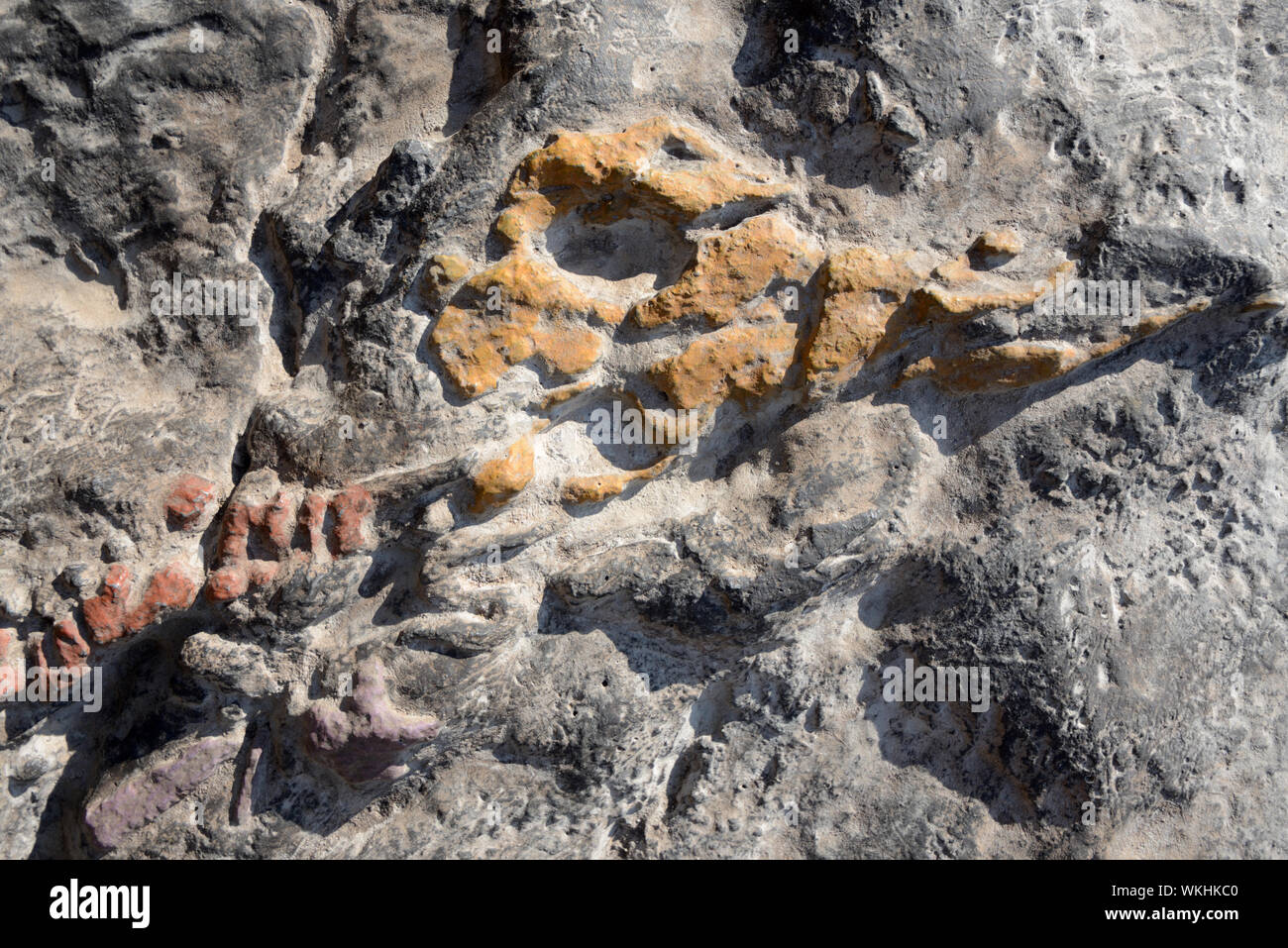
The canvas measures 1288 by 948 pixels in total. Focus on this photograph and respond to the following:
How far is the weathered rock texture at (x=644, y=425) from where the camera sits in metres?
2.71

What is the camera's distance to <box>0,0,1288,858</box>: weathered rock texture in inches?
107

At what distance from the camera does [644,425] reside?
2787mm

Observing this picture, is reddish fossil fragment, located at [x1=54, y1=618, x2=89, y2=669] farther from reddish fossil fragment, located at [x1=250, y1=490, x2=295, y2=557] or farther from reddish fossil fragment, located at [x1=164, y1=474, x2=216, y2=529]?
reddish fossil fragment, located at [x1=250, y1=490, x2=295, y2=557]

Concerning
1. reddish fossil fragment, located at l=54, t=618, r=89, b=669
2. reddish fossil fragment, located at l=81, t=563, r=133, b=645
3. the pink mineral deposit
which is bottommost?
the pink mineral deposit

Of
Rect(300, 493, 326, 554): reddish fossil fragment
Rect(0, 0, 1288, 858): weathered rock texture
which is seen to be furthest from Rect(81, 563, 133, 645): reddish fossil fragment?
Rect(300, 493, 326, 554): reddish fossil fragment

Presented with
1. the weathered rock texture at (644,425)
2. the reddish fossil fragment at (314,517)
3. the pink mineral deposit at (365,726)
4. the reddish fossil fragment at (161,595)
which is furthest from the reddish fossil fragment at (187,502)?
the pink mineral deposit at (365,726)

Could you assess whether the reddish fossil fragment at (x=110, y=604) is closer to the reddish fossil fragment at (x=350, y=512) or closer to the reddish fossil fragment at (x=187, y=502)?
the reddish fossil fragment at (x=187, y=502)

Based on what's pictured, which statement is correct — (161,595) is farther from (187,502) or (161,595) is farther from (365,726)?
(365,726)

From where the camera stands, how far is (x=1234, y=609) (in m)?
→ 3.07

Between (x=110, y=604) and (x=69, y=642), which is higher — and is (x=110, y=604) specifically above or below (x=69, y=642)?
above

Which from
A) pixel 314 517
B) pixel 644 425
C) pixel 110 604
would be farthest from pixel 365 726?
pixel 644 425

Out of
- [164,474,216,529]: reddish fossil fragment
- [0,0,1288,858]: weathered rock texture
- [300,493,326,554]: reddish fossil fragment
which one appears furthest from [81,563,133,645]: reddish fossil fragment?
[300,493,326,554]: reddish fossil fragment

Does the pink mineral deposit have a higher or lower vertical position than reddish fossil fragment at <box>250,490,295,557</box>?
lower

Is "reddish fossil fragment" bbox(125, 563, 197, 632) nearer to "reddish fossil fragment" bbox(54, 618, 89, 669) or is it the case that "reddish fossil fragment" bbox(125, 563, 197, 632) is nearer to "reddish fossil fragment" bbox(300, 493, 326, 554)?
"reddish fossil fragment" bbox(54, 618, 89, 669)
